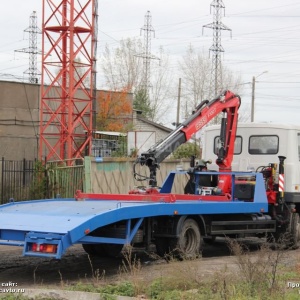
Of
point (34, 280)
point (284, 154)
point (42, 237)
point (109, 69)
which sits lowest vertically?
point (34, 280)

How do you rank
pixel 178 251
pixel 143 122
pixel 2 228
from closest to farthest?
pixel 2 228 → pixel 178 251 → pixel 143 122

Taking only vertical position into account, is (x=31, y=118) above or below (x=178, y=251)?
above

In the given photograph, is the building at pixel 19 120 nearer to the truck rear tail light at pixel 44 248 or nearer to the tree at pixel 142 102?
the truck rear tail light at pixel 44 248

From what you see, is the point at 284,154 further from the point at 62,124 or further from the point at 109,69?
the point at 109,69

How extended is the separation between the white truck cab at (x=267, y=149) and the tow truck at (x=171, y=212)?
1.18 feet

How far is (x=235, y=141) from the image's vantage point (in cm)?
1540

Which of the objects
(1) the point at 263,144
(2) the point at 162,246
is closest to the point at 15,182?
(1) the point at 263,144

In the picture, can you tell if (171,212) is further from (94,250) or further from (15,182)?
(15,182)

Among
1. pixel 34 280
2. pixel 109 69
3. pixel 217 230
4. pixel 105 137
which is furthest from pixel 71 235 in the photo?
pixel 109 69

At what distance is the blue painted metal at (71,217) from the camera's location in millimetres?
9305

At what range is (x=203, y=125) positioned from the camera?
1461 centimetres

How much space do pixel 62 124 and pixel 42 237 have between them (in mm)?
22709

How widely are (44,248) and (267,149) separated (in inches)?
285

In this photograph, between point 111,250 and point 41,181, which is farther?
point 41,181
